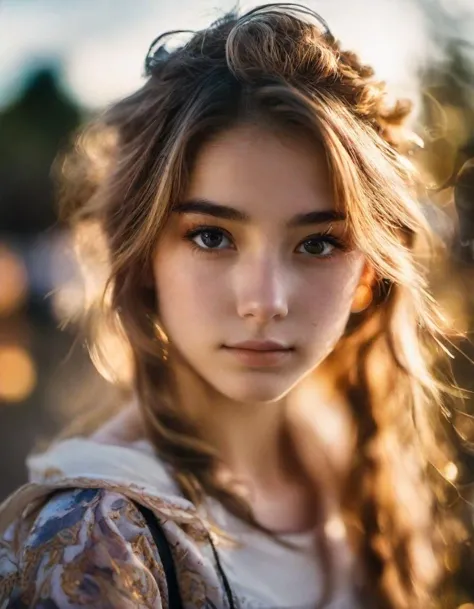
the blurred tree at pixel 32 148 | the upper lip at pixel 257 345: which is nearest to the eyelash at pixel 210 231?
the upper lip at pixel 257 345

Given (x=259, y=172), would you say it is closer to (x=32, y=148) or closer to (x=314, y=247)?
(x=314, y=247)

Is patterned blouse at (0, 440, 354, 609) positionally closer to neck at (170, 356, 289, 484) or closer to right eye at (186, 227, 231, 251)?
neck at (170, 356, 289, 484)

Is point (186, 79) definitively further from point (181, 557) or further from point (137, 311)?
point (181, 557)

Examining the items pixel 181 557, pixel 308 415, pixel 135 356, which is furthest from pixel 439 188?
pixel 181 557

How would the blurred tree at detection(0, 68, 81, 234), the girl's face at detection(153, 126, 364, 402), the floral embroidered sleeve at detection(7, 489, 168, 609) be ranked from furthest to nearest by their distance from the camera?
1. the blurred tree at detection(0, 68, 81, 234)
2. the girl's face at detection(153, 126, 364, 402)
3. the floral embroidered sleeve at detection(7, 489, 168, 609)

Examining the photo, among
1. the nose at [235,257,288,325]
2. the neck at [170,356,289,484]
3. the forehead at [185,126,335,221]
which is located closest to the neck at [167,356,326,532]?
the neck at [170,356,289,484]

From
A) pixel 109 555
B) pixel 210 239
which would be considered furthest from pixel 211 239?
pixel 109 555

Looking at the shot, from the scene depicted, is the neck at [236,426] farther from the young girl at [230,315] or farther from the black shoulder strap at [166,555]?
the black shoulder strap at [166,555]

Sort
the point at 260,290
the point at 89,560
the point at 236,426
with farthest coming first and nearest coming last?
1. the point at 236,426
2. the point at 260,290
3. the point at 89,560

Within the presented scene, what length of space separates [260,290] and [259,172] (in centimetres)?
13

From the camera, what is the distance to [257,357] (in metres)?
1.00

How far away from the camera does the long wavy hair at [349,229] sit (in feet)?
3.17

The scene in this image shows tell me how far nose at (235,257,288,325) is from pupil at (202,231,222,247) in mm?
40

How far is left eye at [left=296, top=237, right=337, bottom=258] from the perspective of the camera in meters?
1.00
